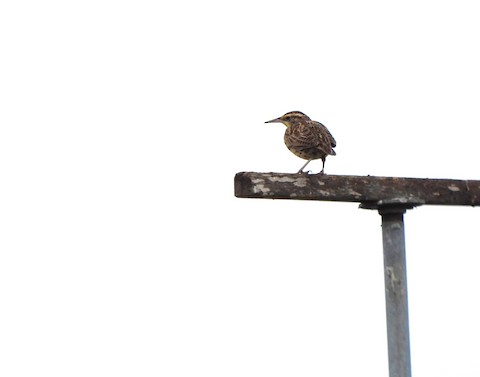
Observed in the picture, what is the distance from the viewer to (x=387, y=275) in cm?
555

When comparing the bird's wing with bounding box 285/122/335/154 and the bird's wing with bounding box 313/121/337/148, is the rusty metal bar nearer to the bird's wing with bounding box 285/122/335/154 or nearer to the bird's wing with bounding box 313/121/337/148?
the bird's wing with bounding box 285/122/335/154

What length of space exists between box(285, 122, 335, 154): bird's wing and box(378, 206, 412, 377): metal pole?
388 centimetres

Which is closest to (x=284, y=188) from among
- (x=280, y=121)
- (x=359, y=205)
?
(x=359, y=205)

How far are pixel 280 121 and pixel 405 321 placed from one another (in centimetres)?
521

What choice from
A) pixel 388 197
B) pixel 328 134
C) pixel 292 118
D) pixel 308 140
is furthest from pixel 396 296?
pixel 292 118

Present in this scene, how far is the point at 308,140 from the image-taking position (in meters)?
9.58

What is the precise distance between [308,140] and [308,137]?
5 cm

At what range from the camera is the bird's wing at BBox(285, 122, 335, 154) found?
9.57 m

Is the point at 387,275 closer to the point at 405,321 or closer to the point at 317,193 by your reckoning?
the point at 405,321

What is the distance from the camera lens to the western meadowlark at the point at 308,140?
9.58 m

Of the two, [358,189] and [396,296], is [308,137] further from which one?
[396,296]

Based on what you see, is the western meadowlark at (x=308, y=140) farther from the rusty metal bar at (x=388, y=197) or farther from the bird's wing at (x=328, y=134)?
the rusty metal bar at (x=388, y=197)

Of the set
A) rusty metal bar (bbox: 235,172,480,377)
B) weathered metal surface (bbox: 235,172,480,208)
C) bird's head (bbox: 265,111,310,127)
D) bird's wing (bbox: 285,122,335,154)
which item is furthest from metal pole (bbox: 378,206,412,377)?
bird's head (bbox: 265,111,310,127)

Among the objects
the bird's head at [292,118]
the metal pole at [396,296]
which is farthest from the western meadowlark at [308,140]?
the metal pole at [396,296]
